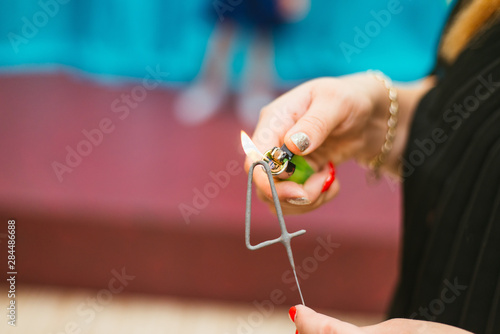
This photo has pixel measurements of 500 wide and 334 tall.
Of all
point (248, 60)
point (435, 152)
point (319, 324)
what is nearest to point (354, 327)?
point (319, 324)

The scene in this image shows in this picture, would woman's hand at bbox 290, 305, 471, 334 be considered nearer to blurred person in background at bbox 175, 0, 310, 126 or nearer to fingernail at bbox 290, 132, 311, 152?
fingernail at bbox 290, 132, 311, 152

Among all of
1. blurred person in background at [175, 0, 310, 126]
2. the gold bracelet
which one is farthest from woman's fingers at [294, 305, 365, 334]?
blurred person in background at [175, 0, 310, 126]

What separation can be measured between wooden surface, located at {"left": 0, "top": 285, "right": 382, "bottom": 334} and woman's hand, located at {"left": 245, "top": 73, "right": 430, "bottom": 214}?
64 cm

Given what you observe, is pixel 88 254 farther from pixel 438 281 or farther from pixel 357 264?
pixel 438 281

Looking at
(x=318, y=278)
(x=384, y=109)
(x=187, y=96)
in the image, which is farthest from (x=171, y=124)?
(x=384, y=109)

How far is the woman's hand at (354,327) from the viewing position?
30 centimetres

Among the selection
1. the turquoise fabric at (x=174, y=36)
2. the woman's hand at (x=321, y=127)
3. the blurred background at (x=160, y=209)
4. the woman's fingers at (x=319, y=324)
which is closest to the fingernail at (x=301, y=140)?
the woman's hand at (x=321, y=127)

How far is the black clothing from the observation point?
16.6 inches

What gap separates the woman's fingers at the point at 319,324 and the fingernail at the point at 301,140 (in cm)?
12

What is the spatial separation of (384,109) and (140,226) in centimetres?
69

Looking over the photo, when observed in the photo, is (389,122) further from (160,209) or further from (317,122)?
(160,209)

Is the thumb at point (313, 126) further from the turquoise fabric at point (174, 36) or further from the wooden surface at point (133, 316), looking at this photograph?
the turquoise fabric at point (174, 36)

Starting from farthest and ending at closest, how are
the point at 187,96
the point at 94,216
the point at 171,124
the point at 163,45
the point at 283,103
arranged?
the point at 163,45 → the point at 187,96 → the point at 171,124 → the point at 94,216 → the point at 283,103

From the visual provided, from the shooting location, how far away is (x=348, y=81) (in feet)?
1.59
